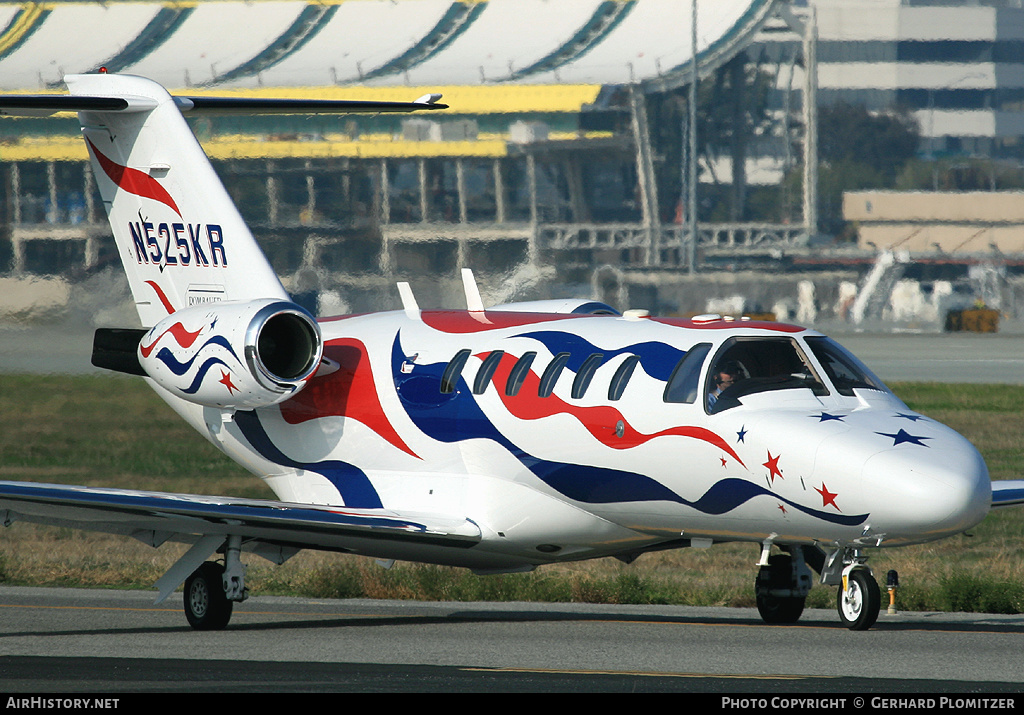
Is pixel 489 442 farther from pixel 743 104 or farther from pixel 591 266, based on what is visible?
pixel 743 104

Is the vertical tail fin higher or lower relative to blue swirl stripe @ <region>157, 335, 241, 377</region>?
higher

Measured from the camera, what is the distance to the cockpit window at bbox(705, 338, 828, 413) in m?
14.6

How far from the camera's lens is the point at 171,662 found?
513 inches

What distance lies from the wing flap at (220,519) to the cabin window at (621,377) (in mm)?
2085

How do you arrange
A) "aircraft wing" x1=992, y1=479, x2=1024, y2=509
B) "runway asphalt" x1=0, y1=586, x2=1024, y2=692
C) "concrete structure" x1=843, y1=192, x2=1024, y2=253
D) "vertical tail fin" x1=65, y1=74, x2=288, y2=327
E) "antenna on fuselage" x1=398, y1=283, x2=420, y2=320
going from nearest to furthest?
"runway asphalt" x1=0, y1=586, x2=1024, y2=692, "aircraft wing" x1=992, y1=479, x2=1024, y2=509, "antenna on fuselage" x1=398, y1=283, x2=420, y2=320, "vertical tail fin" x1=65, y1=74, x2=288, y2=327, "concrete structure" x1=843, y1=192, x2=1024, y2=253

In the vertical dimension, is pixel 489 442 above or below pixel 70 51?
below

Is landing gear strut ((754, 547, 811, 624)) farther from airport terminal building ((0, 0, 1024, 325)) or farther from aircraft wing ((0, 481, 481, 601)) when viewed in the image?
airport terminal building ((0, 0, 1024, 325))

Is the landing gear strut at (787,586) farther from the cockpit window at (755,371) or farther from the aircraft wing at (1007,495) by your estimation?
the cockpit window at (755,371)

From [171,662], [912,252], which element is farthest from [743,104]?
[171,662]

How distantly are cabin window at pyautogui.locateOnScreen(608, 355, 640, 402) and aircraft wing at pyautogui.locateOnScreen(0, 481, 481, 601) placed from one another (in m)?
2.09

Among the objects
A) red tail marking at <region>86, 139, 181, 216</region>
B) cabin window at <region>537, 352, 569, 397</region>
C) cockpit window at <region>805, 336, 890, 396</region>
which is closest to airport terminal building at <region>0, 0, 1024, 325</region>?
red tail marking at <region>86, 139, 181, 216</region>

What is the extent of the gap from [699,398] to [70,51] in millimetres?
44932

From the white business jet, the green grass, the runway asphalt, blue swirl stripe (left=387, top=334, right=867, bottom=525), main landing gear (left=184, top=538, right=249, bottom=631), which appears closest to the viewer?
the runway asphalt

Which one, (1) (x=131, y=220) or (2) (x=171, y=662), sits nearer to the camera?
(2) (x=171, y=662)
